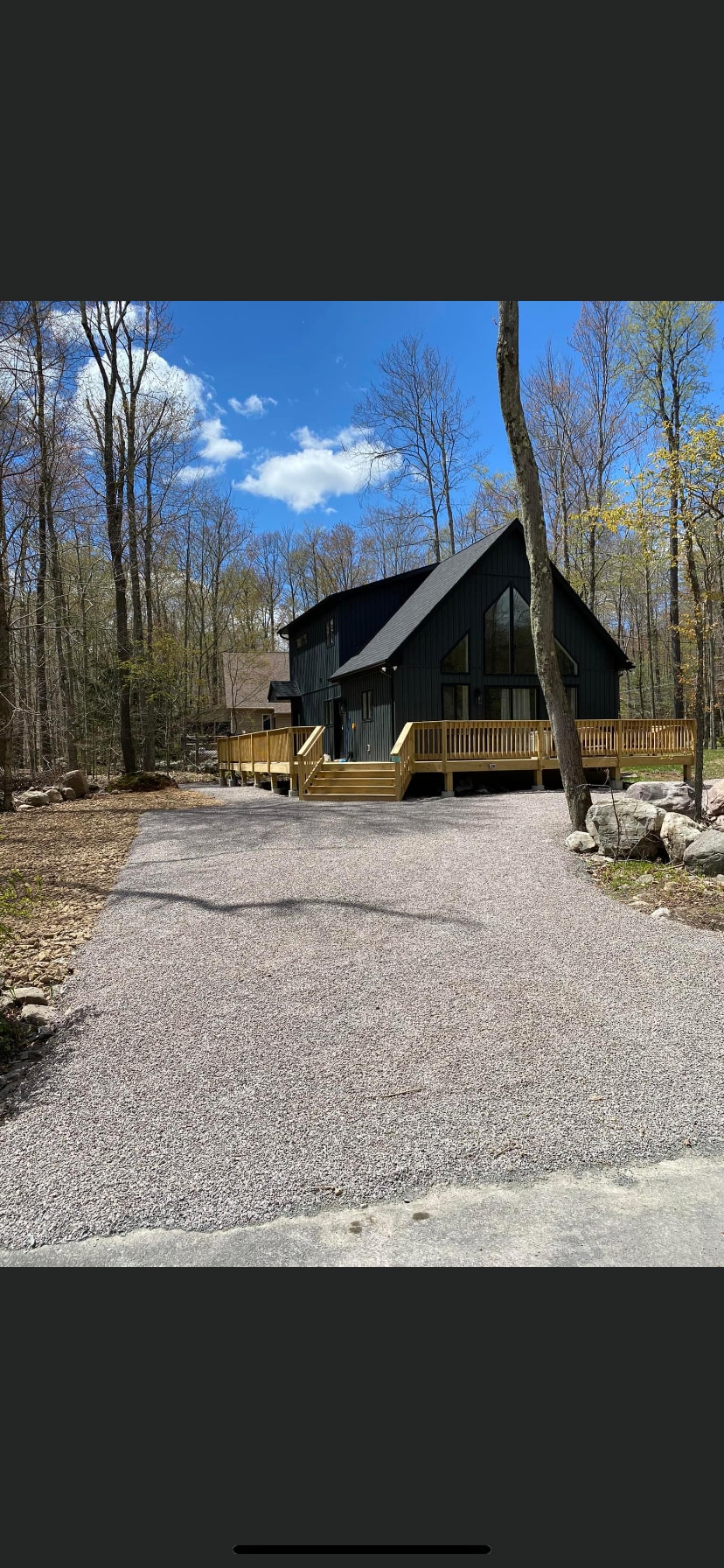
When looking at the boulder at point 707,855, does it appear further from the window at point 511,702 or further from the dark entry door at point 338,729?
the dark entry door at point 338,729

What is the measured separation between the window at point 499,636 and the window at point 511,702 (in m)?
0.47

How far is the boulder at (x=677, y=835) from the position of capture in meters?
6.55

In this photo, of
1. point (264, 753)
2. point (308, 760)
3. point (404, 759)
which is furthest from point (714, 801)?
point (264, 753)

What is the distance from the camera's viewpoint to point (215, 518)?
30.2 metres

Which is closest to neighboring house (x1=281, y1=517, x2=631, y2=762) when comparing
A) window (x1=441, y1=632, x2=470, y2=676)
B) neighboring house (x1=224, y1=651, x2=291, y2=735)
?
window (x1=441, y1=632, x2=470, y2=676)

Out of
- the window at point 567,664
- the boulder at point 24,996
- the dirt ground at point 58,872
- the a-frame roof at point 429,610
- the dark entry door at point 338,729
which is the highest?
the a-frame roof at point 429,610

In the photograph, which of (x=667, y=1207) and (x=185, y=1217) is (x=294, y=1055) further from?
(x=667, y=1207)

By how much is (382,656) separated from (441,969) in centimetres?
1204

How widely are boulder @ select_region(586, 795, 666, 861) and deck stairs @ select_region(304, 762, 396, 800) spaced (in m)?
5.84

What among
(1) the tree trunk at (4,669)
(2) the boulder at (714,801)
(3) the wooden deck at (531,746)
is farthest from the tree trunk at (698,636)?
(1) the tree trunk at (4,669)

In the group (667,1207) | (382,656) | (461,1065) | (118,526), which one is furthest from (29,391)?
(667,1207)

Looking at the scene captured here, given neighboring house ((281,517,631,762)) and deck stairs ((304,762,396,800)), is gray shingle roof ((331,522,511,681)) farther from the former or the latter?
deck stairs ((304,762,396,800))

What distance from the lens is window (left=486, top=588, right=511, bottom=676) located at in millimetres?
16359

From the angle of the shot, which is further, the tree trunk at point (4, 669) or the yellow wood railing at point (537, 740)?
the yellow wood railing at point (537, 740)
